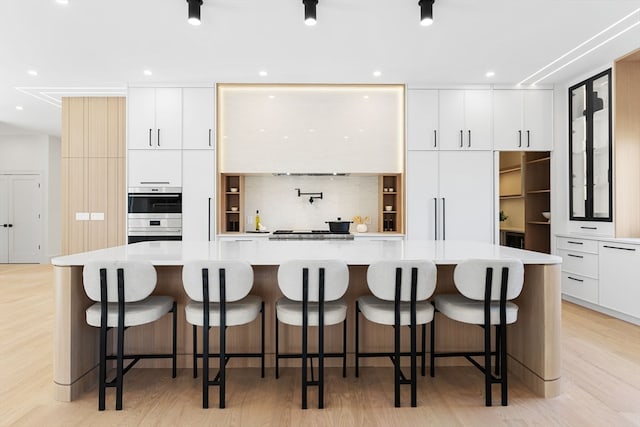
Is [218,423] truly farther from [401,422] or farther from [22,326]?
[22,326]

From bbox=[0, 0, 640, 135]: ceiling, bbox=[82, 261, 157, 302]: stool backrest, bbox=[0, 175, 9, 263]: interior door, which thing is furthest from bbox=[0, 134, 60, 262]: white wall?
bbox=[82, 261, 157, 302]: stool backrest

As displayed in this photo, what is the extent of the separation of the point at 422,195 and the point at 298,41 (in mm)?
2498

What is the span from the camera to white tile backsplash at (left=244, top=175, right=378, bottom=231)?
221 inches

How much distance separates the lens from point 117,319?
2.18m

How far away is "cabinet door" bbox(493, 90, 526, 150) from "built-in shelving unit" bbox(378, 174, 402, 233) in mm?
1432

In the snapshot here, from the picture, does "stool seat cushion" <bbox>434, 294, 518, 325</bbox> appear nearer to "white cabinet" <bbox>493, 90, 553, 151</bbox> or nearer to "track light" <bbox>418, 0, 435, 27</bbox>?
"track light" <bbox>418, 0, 435, 27</bbox>

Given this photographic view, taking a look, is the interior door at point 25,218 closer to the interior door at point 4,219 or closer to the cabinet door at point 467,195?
the interior door at point 4,219

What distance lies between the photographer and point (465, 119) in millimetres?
5059

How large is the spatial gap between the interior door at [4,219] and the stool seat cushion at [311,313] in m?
9.27

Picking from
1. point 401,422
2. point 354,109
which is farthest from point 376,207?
point 401,422

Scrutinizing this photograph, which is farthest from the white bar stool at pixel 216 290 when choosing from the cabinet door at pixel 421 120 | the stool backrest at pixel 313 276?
the cabinet door at pixel 421 120

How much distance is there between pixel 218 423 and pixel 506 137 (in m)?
4.84

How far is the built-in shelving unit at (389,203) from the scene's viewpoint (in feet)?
17.6

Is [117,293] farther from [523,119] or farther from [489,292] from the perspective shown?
[523,119]
